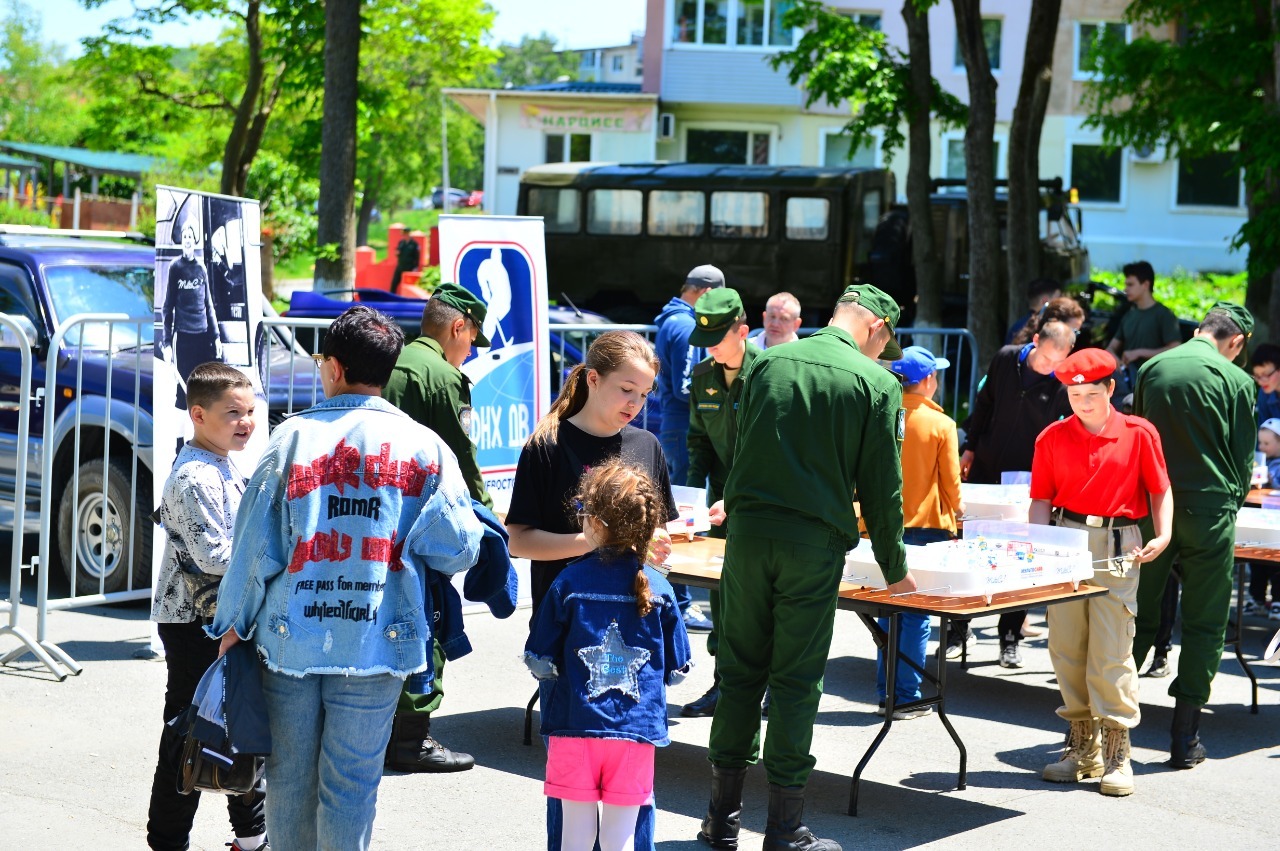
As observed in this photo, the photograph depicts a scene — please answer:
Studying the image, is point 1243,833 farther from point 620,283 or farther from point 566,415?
point 620,283

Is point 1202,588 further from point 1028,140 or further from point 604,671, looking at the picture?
point 1028,140

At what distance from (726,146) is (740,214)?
647 inches

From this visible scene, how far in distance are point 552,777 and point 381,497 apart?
1049 millimetres

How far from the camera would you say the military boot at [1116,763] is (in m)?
6.38

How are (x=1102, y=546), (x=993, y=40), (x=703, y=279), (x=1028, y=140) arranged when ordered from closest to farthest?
(x=1102, y=546) < (x=703, y=279) < (x=1028, y=140) < (x=993, y=40)

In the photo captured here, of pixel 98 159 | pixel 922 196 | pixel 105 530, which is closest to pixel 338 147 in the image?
pixel 922 196

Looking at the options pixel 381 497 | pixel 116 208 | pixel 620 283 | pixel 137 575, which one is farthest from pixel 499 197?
pixel 381 497

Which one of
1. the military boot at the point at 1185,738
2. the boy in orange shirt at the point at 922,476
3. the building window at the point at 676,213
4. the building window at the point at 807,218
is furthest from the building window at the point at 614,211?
the military boot at the point at 1185,738

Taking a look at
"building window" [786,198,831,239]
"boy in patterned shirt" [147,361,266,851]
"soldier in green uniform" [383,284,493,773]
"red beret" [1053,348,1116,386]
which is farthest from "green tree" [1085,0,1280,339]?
"boy in patterned shirt" [147,361,266,851]

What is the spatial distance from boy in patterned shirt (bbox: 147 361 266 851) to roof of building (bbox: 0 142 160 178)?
47.8 metres

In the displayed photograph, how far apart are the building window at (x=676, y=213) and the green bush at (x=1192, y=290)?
834 centimetres

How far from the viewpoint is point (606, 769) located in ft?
14.6

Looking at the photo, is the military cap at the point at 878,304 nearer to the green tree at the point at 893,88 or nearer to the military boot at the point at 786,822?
the military boot at the point at 786,822

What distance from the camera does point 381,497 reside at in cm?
396
